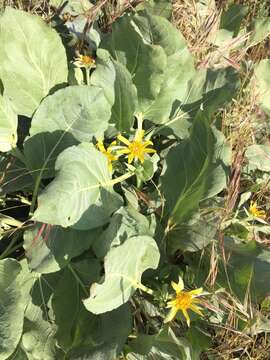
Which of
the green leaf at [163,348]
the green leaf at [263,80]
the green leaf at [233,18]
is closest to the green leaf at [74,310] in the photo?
the green leaf at [163,348]

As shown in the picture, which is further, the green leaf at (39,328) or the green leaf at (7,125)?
the green leaf at (7,125)

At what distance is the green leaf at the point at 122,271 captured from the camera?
3.09ft

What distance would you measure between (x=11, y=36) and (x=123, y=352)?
2.80 feet

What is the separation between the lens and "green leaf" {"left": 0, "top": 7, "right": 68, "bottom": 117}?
1.21 meters

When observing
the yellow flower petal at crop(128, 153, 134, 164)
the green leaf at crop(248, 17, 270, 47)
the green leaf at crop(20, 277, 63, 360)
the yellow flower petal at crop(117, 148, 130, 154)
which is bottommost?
the green leaf at crop(20, 277, 63, 360)

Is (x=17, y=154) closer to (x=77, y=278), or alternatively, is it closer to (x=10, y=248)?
(x=10, y=248)

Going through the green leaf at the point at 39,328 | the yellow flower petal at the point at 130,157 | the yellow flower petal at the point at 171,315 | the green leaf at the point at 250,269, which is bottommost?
the green leaf at the point at 39,328

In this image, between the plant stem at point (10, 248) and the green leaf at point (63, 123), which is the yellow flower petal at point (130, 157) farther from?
the plant stem at point (10, 248)

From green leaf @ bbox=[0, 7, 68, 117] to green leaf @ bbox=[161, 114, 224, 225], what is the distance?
399 millimetres

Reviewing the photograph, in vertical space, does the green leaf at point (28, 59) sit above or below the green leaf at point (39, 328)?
above

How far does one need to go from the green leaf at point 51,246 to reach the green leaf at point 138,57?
451 millimetres

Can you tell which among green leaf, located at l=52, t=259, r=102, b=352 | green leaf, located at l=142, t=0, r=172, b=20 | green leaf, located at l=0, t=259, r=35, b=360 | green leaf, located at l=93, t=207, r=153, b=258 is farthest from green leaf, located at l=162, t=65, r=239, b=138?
green leaf, located at l=0, t=259, r=35, b=360

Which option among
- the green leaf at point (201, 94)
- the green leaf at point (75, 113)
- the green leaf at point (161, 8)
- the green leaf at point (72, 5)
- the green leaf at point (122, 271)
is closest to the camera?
the green leaf at point (122, 271)

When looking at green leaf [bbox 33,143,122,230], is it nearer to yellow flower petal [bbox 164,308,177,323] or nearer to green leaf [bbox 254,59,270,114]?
yellow flower petal [bbox 164,308,177,323]
